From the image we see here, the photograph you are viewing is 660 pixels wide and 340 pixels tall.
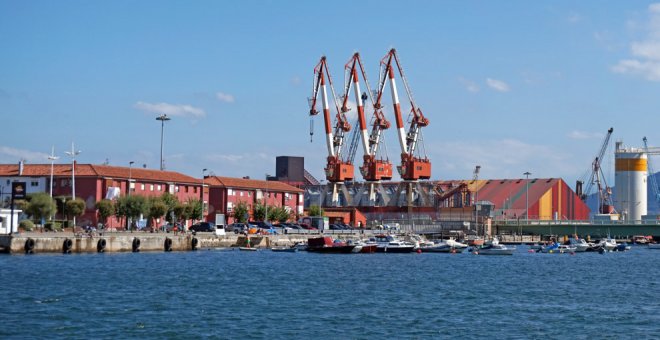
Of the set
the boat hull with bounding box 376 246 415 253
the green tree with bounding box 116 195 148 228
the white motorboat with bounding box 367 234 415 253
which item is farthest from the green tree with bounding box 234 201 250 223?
the boat hull with bounding box 376 246 415 253

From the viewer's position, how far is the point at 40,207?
9869cm

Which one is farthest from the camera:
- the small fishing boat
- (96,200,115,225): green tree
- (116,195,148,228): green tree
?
(116,195,148,228): green tree

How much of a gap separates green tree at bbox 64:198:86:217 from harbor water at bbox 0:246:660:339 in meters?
23.4

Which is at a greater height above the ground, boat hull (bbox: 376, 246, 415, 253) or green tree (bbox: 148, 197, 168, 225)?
green tree (bbox: 148, 197, 168, 225)

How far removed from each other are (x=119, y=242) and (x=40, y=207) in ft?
50.1

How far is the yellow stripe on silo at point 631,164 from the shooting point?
170 meters

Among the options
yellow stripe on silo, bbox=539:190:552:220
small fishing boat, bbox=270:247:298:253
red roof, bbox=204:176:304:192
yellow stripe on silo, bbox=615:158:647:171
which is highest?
yellow stripe on silo, bbox=615:158:647:171

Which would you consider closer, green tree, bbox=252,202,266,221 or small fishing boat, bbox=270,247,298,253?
small fishing boat, bbox=270,247,298,253

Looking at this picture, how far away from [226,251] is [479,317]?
57.2 meters

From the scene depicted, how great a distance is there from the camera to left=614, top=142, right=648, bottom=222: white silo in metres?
170

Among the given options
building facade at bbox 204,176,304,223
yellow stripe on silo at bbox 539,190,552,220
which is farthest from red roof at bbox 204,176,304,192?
yellow stripe on silo at bbox 539,190,552,220

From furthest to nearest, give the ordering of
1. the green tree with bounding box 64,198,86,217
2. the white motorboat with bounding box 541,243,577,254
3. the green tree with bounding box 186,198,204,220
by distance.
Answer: the green tree with bounding box 186,198,204,220 → the white motorboat with bounding box 541,243,577,254 → the green tree with bounding box 64,198,86,217

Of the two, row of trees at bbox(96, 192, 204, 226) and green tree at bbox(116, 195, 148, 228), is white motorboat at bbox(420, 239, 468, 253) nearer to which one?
row of trees at bbox(96, 192, 204, 226)

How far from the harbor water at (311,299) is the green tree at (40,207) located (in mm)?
19292
